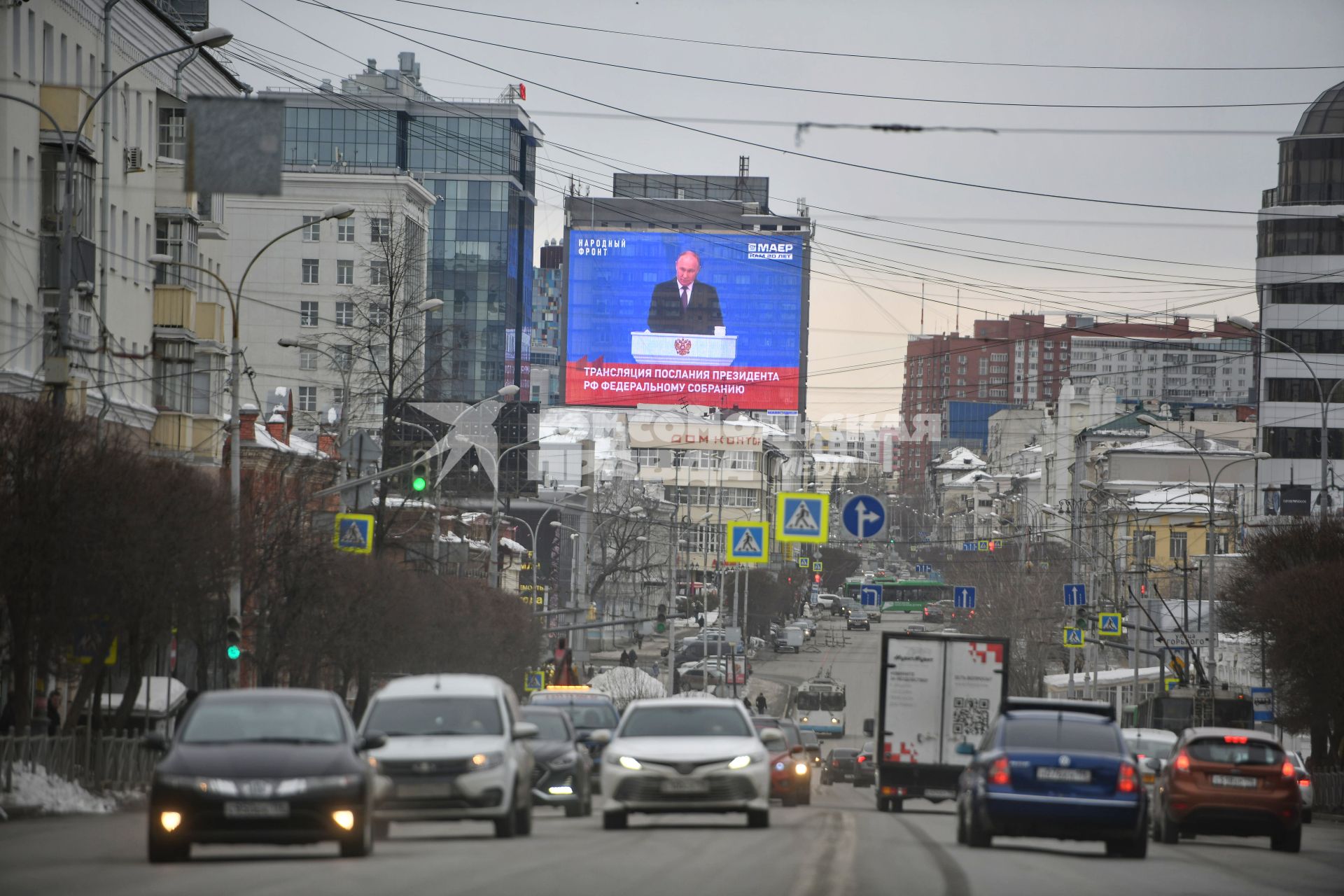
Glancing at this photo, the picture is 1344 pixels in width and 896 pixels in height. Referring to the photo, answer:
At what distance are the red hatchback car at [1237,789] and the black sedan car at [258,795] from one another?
11309mm

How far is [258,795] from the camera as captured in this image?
53.3ft

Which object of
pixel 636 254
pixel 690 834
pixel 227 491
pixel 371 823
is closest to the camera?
pixel 371 823

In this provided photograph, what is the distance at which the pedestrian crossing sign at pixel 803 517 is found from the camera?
41.9 meters

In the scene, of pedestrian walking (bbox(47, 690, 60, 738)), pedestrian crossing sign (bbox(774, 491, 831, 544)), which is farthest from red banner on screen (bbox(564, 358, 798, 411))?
pedestrian walking (bbox(47, 690, 60, 738))

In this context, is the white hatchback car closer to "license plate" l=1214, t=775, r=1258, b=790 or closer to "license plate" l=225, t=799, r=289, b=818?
"license plate" l=225, t=799, r=289, b=818

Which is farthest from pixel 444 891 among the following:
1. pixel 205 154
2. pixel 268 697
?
pixel 205 154

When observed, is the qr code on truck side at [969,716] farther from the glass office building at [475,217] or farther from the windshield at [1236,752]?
the glass office building at [475,217]

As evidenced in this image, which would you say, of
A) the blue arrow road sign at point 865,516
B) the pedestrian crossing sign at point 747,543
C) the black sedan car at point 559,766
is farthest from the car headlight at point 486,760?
the pedestrian crossing sign at point 747,543

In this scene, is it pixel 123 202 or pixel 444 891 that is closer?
pixel 444 891

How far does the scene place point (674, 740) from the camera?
21.7 m

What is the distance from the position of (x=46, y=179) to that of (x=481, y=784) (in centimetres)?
3017

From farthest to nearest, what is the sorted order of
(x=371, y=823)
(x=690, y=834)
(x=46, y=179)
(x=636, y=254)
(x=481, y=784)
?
(x=636, y=254) < (x=46, y=179) < (x=690, y=834) < (x=481, y=784) < (x=371, y=823)

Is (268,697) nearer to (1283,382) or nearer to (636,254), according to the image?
Result: (636,254)

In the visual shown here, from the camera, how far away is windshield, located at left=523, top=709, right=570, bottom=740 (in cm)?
2614
